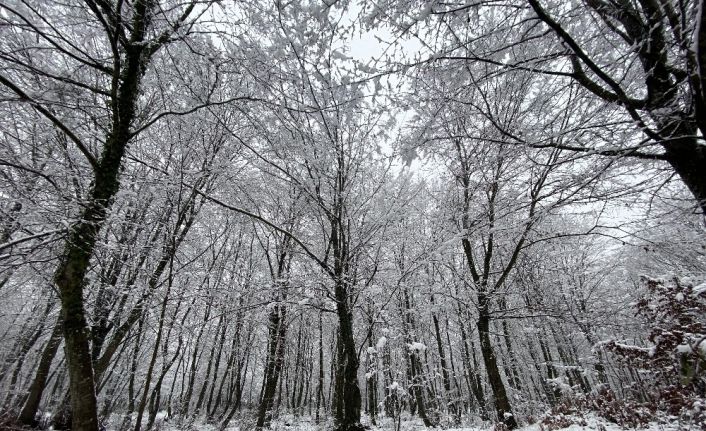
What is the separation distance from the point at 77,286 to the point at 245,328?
27.6ft

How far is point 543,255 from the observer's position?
10.3 m

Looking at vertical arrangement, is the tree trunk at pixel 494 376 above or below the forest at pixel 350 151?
below

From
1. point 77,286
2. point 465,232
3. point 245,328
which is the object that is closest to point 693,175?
point 465,232

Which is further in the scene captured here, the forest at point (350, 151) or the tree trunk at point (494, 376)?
the tree trunk at point (494, 376)

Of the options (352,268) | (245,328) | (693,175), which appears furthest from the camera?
(245,328)

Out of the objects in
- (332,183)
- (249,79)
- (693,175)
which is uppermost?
(249,79)

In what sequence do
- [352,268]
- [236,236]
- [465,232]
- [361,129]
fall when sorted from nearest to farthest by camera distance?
[465,232] < [352,268] < [361,129] < [236,236]

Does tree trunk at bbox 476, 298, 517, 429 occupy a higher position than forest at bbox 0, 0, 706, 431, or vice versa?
forest at bbox 0, 0, 706, 431

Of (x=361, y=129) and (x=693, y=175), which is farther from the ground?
(x=361, y=129)

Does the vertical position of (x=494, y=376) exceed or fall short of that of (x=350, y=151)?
it falls short

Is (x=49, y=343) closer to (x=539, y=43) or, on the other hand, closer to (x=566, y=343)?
(x=539, y=43)

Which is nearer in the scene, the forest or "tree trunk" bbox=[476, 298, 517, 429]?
the forest

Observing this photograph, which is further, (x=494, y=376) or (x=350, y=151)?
(x=494, y=376)

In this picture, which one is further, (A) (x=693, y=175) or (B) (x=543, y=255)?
(B) (x=543, y=255)
